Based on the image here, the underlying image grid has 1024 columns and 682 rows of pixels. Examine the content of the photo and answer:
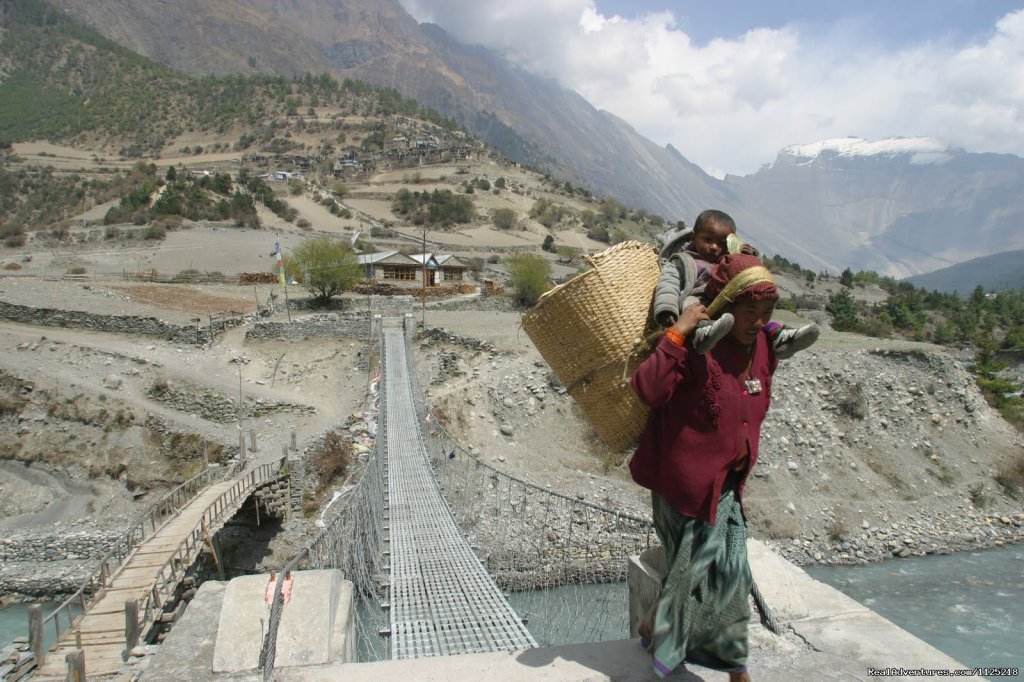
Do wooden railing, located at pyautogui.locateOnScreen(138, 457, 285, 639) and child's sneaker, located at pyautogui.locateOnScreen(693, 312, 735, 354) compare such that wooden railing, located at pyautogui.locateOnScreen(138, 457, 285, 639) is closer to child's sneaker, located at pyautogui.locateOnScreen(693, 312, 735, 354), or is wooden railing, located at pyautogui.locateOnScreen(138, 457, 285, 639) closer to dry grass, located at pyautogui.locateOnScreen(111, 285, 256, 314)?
child's sneaker, located at pyautogui.locateOnScreen(693, 312, 735, 354)

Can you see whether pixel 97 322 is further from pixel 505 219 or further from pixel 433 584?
pixel 505 219

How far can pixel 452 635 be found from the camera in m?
3.65

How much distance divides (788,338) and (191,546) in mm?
7385

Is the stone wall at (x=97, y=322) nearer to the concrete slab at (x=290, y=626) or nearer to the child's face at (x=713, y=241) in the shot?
the concrete slab at (x=290, y=626)

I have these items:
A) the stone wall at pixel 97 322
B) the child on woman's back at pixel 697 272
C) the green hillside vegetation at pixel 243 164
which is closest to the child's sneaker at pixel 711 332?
the child on woman's back at pixel 697 272

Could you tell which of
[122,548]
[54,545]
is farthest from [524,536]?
[54,545]

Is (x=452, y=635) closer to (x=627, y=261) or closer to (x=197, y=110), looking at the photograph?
(x=627, y=261)

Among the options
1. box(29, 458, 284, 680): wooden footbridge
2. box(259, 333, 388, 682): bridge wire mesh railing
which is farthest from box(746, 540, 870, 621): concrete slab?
box(29, 458, 284, 680): wooden footbridge

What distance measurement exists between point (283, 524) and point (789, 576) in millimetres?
10238

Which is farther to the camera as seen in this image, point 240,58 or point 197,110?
point 240,58

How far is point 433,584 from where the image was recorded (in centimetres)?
470

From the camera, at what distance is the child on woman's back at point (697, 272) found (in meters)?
1.74

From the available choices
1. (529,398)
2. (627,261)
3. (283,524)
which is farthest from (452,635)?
(529,398)

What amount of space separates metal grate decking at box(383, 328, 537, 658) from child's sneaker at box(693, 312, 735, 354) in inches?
62.0
